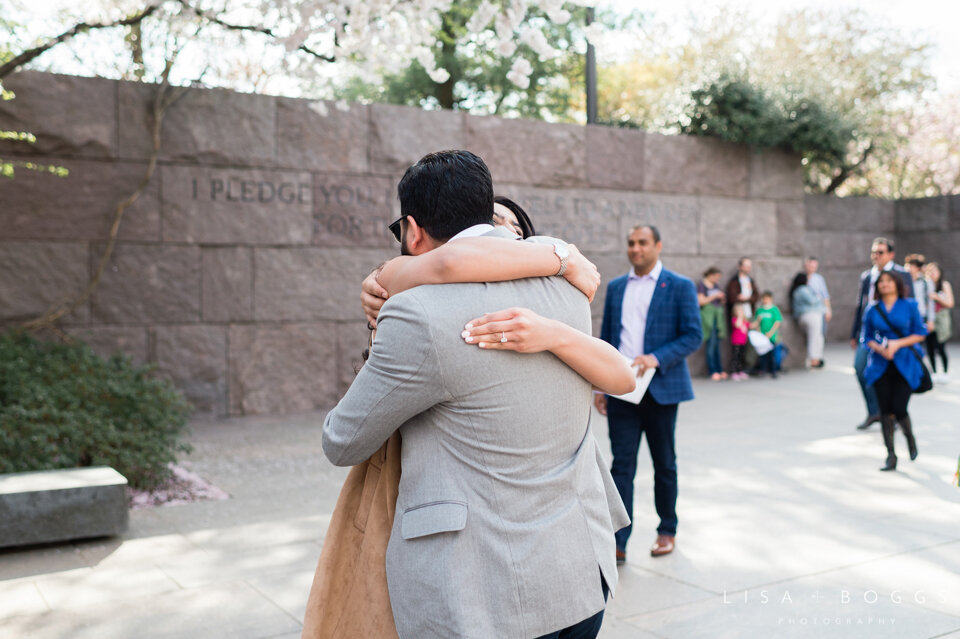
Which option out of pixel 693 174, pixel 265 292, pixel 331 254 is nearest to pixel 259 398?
pixel 265 292

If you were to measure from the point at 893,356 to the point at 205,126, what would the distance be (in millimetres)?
7211

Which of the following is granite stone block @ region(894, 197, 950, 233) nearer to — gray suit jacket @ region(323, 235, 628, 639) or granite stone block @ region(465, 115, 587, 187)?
granite stone block @ region(465, 115, 587, 187)

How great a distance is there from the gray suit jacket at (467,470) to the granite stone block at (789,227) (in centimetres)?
1302

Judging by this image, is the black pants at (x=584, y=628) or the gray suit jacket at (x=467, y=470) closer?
the gray suit jacket at (x=467, y=470)

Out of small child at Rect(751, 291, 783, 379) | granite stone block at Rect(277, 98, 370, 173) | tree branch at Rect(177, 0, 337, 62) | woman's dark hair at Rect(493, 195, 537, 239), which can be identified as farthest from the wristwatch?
small child at Rect(751, 291, 783, 379)

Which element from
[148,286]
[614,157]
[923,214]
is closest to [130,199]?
[148,286]

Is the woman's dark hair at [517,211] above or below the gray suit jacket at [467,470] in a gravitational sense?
above

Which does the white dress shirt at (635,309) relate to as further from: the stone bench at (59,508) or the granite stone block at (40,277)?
the granite stone block at (40,277)

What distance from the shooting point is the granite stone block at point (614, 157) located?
12.2 metres

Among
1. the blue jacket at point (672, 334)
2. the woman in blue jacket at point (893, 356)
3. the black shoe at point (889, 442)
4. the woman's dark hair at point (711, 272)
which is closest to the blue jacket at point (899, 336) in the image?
the woman in blue jacket at point (893, 356)

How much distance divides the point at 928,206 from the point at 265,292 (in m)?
16.1

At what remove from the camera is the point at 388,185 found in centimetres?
1068

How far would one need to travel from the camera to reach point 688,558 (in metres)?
4.91

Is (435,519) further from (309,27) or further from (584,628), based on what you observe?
(309,27)
